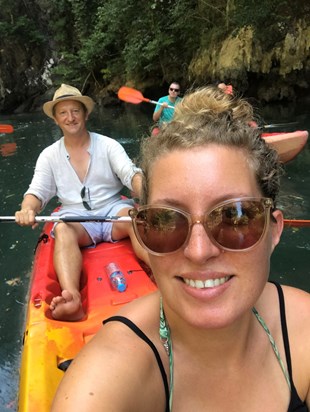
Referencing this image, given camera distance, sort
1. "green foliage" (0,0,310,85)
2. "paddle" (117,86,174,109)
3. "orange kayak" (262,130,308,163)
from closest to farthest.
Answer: "orange kayak" (262,130,308,163) → "paddle" (117,86,174,109) → "green foliage" (0,0,310,85)

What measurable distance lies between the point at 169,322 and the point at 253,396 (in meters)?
0.26

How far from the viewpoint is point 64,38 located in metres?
18.2

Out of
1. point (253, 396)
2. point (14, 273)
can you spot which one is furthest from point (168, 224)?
point (14, 273)

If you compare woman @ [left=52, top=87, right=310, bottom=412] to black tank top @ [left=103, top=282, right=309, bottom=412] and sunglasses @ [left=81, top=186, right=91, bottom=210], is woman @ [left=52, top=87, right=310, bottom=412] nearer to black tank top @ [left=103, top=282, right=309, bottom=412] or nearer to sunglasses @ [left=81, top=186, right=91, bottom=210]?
black tank top @ [left=103, top=282, right=309, bottom=412]

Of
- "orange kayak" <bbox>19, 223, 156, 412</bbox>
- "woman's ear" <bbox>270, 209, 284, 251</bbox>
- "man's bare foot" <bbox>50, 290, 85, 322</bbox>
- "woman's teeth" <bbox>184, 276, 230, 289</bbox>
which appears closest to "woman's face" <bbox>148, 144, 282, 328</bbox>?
"woman's teeth" <bbox>184, 276, 230, 289</bbox>

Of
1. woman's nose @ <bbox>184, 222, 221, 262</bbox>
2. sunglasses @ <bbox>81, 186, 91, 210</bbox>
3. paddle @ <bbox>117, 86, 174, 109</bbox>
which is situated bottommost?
paddle @ <bbox>117, 86, 174, 109</bbox>

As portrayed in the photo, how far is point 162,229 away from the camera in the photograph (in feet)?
2.92

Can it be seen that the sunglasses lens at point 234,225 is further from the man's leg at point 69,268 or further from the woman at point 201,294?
the man's leg at point 69,268

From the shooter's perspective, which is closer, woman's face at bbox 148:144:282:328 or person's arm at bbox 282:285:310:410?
woman's face at bbox 148:144:282:328

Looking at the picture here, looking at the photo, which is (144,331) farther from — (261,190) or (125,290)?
(125,290)

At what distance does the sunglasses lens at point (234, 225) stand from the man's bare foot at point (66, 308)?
53.2 inches

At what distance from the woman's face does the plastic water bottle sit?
4.42 ft

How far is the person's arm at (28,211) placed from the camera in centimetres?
256

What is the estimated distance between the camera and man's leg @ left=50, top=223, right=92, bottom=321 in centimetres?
202
